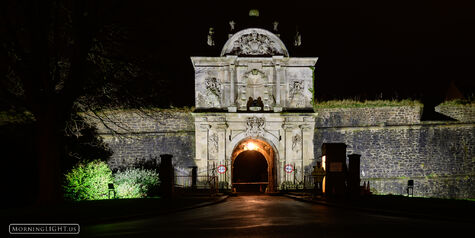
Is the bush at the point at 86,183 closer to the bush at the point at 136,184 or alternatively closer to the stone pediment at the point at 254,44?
the bush at the point at 136,184

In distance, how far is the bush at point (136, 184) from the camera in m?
20.0

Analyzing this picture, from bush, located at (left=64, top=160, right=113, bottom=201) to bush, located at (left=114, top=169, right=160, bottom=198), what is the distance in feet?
2.59

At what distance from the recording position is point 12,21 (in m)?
13.6

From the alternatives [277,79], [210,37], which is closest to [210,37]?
[210,37]

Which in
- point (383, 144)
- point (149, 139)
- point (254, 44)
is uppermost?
point (254, 44)

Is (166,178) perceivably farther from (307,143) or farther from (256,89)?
(307,143)

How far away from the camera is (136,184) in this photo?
67.3 feet

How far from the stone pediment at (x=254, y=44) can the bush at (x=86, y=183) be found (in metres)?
11.3

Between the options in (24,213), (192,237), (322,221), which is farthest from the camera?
(24,213)

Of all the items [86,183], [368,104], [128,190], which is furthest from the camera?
[368,104]

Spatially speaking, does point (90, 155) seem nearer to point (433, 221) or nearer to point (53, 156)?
point (53, 156)

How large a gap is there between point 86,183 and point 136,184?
2.44m

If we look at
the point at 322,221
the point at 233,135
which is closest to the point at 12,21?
the point at 322,221

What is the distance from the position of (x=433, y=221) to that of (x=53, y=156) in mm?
11649
